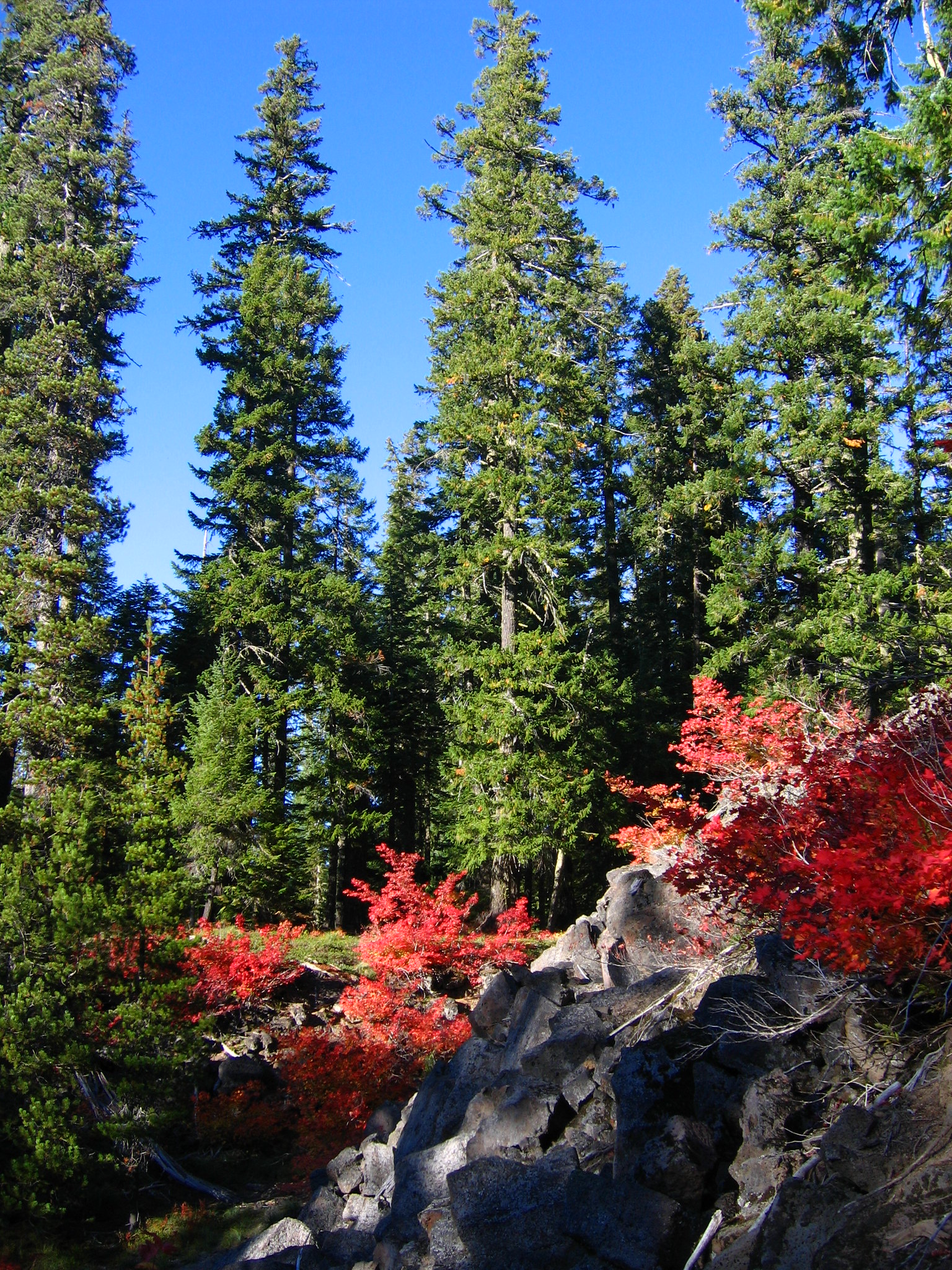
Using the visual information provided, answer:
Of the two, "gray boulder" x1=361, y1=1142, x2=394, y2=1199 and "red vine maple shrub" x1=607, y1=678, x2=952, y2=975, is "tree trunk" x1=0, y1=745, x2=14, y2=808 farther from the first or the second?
"red vine maple shrub" x1=607, y1=678, x2=952, y2=975

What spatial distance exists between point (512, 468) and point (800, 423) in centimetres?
687

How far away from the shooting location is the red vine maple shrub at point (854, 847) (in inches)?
201

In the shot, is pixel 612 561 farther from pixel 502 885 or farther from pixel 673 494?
pixel 502 885

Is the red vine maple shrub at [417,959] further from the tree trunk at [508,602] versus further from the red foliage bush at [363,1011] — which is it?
the tree trunk at [508,602]

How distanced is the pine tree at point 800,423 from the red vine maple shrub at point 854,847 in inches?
385

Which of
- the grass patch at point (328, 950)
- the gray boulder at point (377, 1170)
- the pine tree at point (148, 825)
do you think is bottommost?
the gray boulder at point (377, 1170)

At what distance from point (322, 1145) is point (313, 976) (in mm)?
5304

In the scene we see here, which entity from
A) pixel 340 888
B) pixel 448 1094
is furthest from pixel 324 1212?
pixel 340 888

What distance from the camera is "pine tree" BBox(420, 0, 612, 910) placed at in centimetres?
1902

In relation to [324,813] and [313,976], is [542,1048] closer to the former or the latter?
[313,976]

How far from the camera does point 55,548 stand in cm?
1877

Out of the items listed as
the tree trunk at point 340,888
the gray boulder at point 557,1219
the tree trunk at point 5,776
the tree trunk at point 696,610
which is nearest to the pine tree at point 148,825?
the gray boulder at point 557,1219

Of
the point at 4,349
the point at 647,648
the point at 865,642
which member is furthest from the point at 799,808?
the point at 4,349

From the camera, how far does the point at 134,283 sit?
22328 mm
